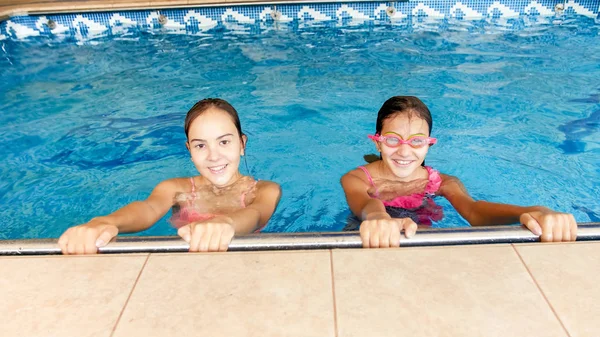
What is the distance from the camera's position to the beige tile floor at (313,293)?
164 cm

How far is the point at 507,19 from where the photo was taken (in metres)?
10.3

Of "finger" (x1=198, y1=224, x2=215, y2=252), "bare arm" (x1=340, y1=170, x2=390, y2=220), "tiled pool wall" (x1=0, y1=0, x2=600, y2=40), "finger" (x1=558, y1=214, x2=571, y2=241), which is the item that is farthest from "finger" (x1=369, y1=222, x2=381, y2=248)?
"tiled pool wall" (x1=0, y1=0, x2=600, y2=40)

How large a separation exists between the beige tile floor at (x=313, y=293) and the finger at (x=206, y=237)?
0.07 metres

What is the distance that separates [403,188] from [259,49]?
6.12 m

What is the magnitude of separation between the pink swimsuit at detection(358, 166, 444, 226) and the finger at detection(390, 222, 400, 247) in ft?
4.37

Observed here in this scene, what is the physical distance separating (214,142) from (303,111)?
3.44m

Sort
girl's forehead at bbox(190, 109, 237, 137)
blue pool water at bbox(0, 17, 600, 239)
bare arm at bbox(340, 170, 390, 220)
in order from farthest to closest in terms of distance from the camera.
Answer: blue pool water at bbox(0, 17, 600, 239), girl's forehead at bbox(190, 109, 237, 137), bare arm at bbox(340, 170, 390, 220)

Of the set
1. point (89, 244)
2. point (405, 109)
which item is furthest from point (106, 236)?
point (405, 109)

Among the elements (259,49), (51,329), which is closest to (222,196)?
(51,329)

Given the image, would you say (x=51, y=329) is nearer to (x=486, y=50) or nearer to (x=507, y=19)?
(x=486, y=50)

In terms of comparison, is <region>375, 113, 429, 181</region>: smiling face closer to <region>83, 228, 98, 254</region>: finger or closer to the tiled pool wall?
<region>83, 228, 98, 254</region>: finger

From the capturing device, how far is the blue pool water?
174 inches

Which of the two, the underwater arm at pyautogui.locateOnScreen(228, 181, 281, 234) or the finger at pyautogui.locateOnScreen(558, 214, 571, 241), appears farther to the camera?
the underwater arm at pyautogui.locateOnScreen(228, 181, 281, 234)

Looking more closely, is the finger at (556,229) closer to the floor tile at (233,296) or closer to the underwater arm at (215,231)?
the floor tile at (233,296)
